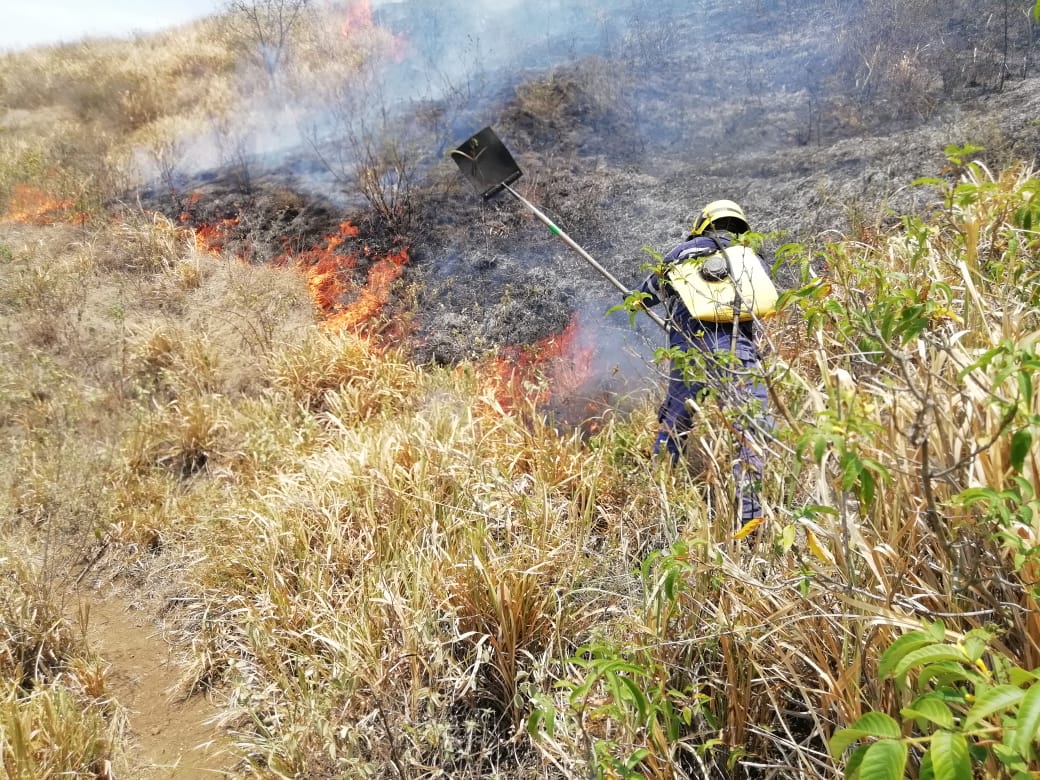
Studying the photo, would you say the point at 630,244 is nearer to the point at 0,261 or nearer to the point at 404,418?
the point at 404,418

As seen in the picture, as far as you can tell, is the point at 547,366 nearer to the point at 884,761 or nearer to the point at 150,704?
the point at 150,704

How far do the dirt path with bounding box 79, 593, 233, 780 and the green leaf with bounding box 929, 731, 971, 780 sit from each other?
245 centimetres

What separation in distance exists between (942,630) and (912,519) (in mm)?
681

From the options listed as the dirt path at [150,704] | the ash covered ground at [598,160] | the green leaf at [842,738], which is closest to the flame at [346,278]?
the ash covered ground at [598,160]

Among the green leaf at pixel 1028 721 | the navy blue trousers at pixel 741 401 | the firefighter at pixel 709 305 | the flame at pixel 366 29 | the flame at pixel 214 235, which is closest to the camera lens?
the green leaf at pixel 1028 721

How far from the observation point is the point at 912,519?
4.70ft

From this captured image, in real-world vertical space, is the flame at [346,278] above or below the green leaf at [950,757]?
below

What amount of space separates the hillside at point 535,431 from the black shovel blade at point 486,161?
1.19 m

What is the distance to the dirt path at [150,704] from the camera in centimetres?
241

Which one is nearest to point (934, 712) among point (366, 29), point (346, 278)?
point (346, 278)

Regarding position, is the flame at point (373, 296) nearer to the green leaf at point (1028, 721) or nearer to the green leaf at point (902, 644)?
the green leaf at point (902, 644)

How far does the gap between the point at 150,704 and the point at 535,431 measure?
233 cm

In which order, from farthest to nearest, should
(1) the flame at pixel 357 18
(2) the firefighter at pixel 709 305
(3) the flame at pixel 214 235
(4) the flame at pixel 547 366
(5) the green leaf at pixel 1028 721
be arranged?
(1) the flame at pixel 357 18, (3) the flame at pixel 214 235, (4) the flame at pixel 547 366, (2) the firefighter at pixel 709 305, (5) the green leaf at pixel 1028 721

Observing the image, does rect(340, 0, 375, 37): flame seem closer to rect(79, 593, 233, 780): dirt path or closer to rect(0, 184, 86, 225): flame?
rect(0, 184, 86, 225): flame
